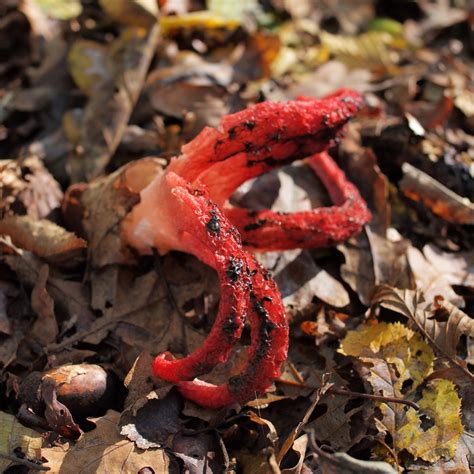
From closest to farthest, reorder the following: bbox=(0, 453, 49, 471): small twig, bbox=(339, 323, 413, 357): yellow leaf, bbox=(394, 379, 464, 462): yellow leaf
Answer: bbox=(0, 453, 49, 471): small twig < bbox=(394, 379, 464, 462): yellow leaf < bbox=(339, 323, 413, 357): yellow leaf

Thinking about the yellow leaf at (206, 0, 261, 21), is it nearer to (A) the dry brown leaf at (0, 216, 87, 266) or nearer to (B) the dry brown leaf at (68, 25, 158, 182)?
(B) the dry brown leaf at (68, 25, 158, 182)

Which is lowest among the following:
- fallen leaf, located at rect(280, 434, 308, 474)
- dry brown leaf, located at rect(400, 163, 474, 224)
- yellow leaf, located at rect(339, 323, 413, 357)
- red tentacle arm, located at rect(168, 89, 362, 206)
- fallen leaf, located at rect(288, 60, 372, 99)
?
fallen leaf, located at rect(280, 434, 308, 474)

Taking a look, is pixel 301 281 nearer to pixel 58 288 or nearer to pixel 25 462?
pixel 58 288

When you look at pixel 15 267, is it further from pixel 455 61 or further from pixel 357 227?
pixel 455 61

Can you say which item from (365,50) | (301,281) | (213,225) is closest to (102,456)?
(213,225)

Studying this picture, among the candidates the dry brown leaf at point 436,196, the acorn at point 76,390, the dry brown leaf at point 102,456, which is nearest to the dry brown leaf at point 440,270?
the dry brown leaf at point 436,196

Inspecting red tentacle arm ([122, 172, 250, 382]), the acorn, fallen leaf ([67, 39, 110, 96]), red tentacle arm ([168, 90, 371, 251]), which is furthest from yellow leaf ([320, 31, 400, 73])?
the acorn

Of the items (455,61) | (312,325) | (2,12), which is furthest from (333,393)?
(2,12)
